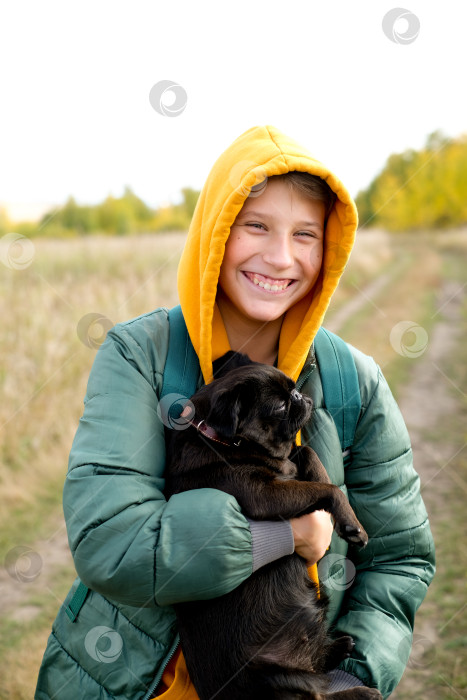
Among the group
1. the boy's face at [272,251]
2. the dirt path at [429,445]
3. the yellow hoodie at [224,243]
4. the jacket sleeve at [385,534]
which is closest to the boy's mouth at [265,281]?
the boy's face at [272,251]

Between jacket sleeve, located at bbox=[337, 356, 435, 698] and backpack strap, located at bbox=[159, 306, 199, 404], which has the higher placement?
backpack strap, located at bbox=[159, 306, 199, 404]

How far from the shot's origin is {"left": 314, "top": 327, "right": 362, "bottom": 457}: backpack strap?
2637 millimetres

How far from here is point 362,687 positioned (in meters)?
2.41

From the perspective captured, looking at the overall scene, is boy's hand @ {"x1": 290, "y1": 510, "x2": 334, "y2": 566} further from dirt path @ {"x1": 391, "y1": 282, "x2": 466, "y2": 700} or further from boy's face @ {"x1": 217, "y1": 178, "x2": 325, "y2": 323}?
dirt path @ {"x1": 391, "y1": 282, "x2": 466, "y2": 700}

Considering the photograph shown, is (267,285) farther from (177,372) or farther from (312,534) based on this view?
(312,534)

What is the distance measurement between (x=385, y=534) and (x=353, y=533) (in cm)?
28

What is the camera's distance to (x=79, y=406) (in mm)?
7246

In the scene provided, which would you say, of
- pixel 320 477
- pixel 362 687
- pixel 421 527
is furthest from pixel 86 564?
pixel 421 527

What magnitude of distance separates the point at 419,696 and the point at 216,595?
8.28ft

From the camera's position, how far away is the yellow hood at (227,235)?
103 inches
